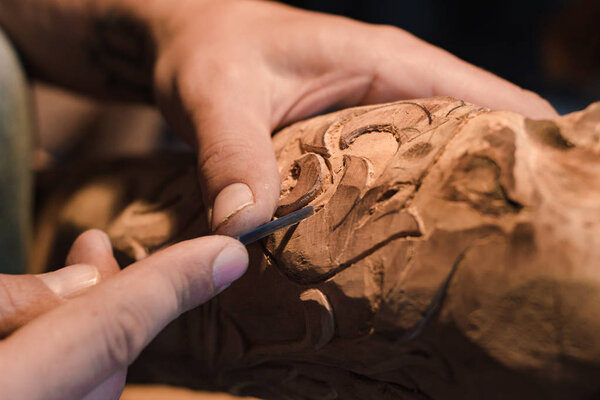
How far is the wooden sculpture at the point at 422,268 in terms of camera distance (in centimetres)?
50

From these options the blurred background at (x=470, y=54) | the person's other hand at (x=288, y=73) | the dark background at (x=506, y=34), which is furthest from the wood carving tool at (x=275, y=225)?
the dark background at (x=506, y=34)

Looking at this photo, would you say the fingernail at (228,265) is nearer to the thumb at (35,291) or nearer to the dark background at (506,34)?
the thumb at (35,291)

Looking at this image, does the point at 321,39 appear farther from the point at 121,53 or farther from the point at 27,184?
the point at 27,184

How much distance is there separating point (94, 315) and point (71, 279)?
16 cm

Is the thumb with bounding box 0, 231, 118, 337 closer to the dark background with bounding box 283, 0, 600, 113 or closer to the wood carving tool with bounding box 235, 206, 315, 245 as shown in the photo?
the wood carving tool with bounding box 235, 206, 315, 245

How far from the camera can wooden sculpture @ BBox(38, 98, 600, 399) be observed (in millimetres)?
498

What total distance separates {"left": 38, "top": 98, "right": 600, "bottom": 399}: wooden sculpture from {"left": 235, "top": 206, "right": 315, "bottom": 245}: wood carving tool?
0.5 inches

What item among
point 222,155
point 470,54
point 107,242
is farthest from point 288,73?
point 470,54

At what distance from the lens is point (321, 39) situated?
0.91 metres

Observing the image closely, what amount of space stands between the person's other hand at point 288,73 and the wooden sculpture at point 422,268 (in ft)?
0.41

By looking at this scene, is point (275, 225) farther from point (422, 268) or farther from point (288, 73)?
point (288, 73)

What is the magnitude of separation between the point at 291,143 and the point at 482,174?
13.2 inches

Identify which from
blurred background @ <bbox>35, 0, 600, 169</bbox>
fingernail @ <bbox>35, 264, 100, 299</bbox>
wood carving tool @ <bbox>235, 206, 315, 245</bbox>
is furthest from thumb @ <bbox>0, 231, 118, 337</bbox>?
blurred background @ <bbox>35, 0, 600, 169</bbox>

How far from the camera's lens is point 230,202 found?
66 cm
